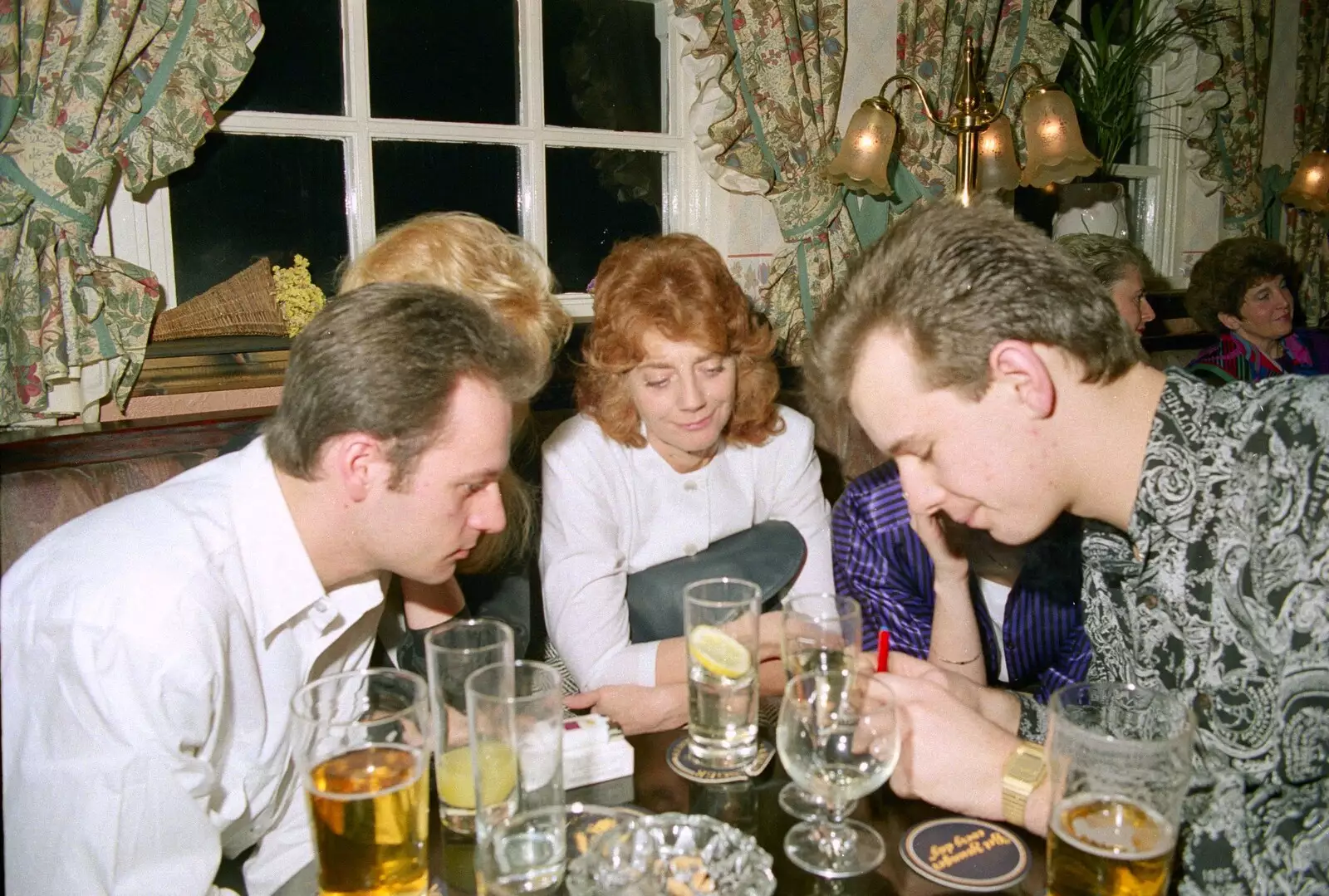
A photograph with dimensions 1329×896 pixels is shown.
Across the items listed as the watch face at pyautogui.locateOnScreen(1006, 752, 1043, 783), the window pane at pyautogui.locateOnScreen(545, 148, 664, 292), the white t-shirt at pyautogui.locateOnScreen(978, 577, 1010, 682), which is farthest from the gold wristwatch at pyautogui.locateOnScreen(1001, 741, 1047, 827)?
the window pane at pyautogui.locateOnScreen(545, 148, 664, 292)

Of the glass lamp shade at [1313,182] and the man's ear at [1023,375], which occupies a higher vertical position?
the glass lamp shade at [1313,182]

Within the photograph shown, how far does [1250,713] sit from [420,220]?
5.46ft

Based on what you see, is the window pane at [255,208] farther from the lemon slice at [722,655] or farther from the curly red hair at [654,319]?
the lemon slice at [722,655]

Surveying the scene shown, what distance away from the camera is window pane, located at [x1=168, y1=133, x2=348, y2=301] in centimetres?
266

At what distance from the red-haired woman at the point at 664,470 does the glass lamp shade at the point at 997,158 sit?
164cm

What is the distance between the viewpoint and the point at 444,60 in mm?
3029

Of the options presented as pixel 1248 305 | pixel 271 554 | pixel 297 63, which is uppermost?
pixel 297 63

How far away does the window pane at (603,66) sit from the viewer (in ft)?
10.5

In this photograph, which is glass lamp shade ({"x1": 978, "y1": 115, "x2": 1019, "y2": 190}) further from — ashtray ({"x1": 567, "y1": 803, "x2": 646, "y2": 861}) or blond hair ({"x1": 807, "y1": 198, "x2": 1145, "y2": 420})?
ashtray ({"x1": 567, "y1": 803, "x2": 646, "y2": 861})

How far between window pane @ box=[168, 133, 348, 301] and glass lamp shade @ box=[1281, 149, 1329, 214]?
4.28 m

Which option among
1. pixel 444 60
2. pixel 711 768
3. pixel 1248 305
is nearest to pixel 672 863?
pixel 711 768

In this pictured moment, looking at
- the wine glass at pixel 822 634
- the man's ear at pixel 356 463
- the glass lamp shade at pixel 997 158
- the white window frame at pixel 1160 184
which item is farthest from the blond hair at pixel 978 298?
the white window frame at pixel 1160 184

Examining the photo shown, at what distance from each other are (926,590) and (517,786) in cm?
106

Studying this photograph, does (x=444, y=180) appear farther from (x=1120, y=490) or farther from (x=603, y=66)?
(x=1120, y=490)
